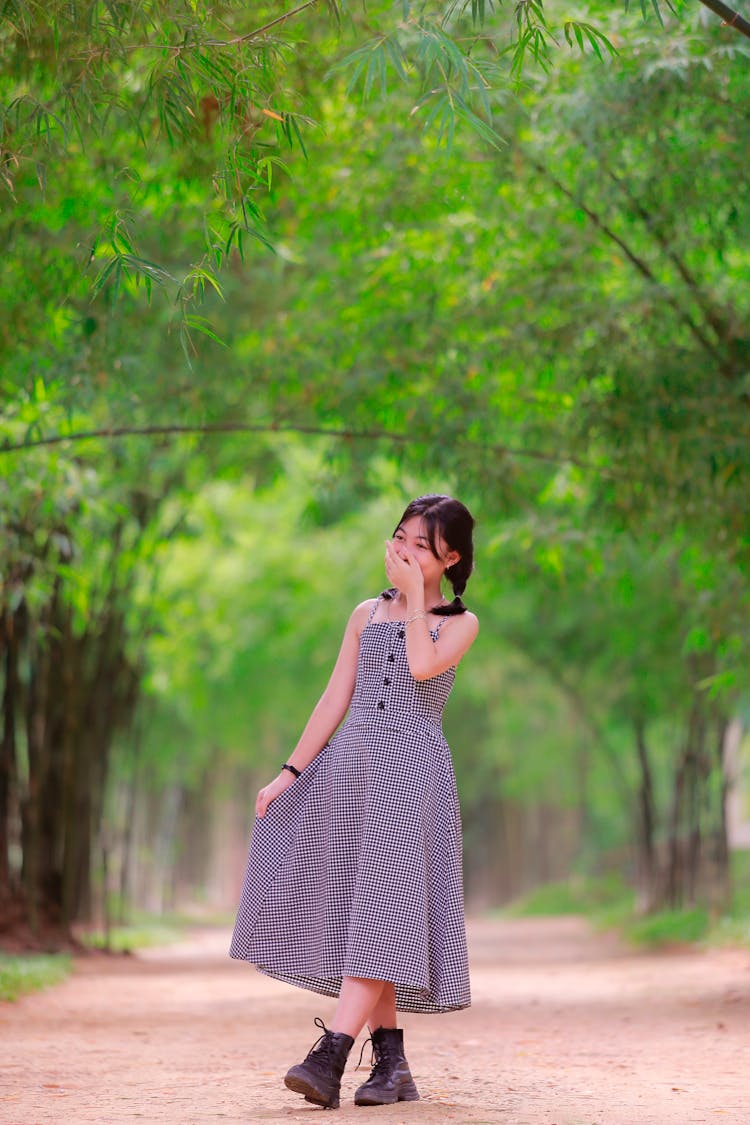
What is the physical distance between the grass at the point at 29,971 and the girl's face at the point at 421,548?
4775 millimetres

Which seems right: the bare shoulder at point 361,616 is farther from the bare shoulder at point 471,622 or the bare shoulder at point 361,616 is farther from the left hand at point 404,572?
the bare shoulder at point 471,622

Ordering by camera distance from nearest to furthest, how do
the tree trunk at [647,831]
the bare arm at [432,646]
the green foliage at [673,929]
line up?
the bare arm at [432,646] → the green foliage at [673,929] → the tree trunk at [647,831]

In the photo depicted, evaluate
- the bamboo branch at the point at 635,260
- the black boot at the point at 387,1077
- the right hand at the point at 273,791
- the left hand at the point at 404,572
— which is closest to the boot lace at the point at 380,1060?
the black boot at the point at 387,1077

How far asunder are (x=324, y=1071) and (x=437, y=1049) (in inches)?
88.5

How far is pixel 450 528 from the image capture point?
404 cm

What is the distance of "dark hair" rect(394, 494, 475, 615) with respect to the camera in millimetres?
4031

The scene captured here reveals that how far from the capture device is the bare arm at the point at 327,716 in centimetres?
399

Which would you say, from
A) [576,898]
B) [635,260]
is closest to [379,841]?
[635,260]

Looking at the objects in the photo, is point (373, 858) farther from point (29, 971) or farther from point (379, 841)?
point (29, 971)

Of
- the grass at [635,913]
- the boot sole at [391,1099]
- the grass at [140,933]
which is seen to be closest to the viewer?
the boot sole at [391,1099]

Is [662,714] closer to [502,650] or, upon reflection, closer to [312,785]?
[502,650]

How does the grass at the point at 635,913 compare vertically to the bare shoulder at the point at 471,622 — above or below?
below

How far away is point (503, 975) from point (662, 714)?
22.3 ft

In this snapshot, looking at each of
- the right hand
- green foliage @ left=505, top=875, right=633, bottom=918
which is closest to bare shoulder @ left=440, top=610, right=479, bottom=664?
the right hand
